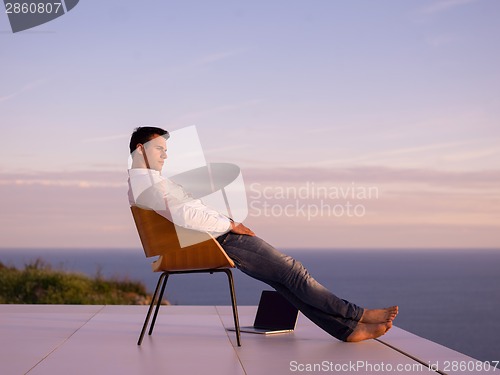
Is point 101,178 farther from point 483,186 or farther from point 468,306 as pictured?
point 468,306

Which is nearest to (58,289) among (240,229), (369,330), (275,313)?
(275,313)

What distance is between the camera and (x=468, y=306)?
107 feet

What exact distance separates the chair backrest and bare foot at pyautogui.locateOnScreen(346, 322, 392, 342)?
0.74 metres

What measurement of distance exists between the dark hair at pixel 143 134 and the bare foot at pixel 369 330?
140 cm

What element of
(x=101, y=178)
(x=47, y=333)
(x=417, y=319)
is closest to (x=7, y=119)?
(x=101, y=178)

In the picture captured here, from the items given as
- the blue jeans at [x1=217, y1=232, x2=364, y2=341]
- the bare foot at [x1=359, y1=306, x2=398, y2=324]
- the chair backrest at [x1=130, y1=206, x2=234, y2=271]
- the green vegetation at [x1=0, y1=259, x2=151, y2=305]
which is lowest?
the green vegetation at [x1=0, y1=259, x2=151, y2=305]

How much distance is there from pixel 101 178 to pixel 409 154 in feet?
21.9

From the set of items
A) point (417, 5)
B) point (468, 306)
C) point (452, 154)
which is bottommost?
point (468, 306)

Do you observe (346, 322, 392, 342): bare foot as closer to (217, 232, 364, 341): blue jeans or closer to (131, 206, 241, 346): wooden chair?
(217, 232, 364, 341): blue jeans

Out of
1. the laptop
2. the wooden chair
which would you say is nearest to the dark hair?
the wooden chair

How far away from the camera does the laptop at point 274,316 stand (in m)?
4.67

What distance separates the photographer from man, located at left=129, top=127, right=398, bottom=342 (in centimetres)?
399

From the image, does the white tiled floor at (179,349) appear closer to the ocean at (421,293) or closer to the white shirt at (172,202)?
the white shirt at (172,202)

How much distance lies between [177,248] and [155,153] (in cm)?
50
